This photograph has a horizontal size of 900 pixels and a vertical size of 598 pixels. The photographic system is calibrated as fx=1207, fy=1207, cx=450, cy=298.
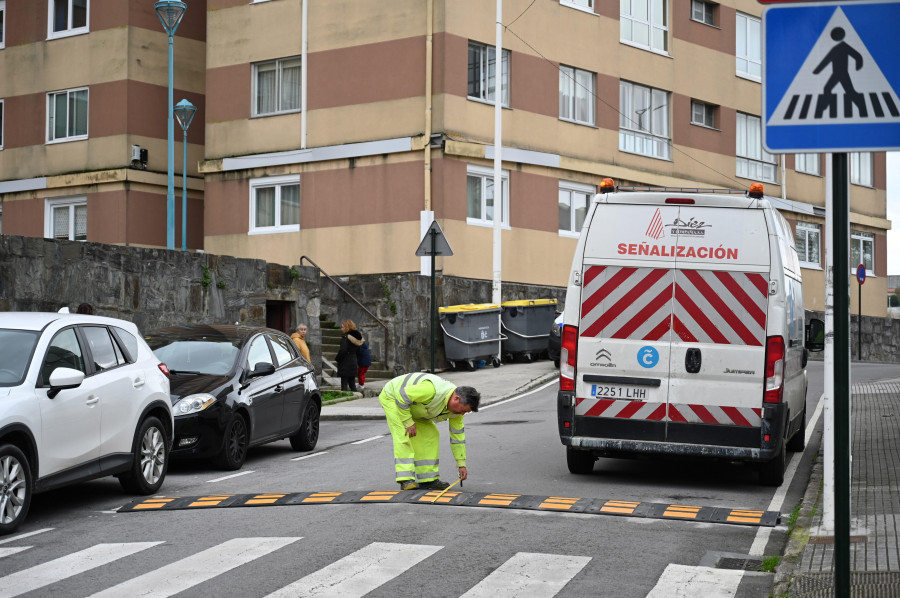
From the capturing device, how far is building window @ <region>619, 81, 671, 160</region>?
1320 inches

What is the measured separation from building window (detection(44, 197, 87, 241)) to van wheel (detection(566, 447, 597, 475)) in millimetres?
24955

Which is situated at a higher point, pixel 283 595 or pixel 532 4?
pixel 532 4

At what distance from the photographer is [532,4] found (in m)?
30.7

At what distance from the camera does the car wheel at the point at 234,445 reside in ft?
43.4

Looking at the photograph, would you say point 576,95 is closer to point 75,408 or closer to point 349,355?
point 349,355

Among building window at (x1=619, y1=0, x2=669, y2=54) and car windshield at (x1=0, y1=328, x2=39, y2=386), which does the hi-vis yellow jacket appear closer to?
car windshield at (x1=0, y1=328, x2=39, y2=386)

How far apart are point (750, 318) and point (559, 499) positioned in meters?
2.61

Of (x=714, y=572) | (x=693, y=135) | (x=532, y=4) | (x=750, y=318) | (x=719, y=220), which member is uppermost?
(x=532, y=4)

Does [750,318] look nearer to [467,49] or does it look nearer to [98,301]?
[98,301]

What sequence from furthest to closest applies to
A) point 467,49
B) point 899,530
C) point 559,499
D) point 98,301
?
point 467,49
point 98,301
point 559,499
point 899,530

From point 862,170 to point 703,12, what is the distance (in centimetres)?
1047

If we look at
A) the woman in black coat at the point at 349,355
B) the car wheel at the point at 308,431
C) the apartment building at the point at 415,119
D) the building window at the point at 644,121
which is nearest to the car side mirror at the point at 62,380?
the car wheel at the point at 308,431

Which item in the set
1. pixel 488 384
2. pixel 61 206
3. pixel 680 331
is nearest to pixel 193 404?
pixel 680 331

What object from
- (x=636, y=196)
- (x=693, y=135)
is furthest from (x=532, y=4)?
(x=636, y=196)
